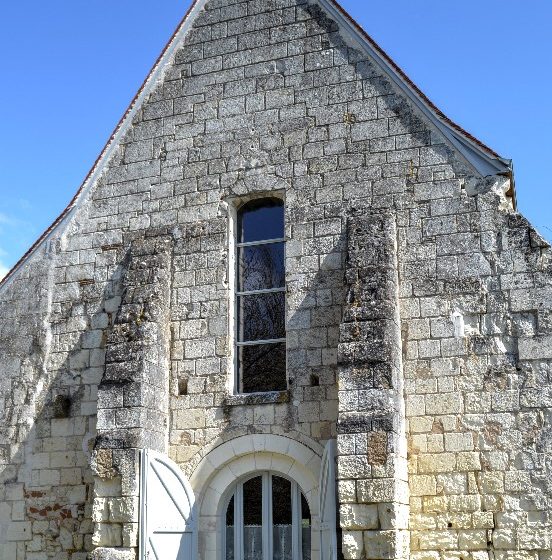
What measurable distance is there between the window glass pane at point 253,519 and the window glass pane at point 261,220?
2.82 meters

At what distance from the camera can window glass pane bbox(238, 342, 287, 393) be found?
955cm

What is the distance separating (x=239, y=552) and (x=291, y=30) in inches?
241

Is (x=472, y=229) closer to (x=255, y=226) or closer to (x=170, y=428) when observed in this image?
A: (x=255, y=226)

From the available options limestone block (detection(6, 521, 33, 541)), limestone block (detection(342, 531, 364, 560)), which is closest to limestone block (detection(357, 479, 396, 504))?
limestone block (detection(342, 531, 364, 560))

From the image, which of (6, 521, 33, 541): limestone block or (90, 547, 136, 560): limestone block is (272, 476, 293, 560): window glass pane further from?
(6, 521, 33, 541): limestone block

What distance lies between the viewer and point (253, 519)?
30.1 ft

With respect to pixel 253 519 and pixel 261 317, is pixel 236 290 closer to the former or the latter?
pixel 261 317

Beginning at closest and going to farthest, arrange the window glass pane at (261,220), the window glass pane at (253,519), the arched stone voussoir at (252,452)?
the arched stone voussoir at (252,452) < the window glass pane at (253,519) < the window glass pane at (261,220)

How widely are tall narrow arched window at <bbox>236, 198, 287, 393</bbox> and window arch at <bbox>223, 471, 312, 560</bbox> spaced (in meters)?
1.07

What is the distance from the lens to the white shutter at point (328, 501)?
8.10 m

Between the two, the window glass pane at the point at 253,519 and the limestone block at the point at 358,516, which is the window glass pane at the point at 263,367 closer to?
the window glass pane at the point at 253,519

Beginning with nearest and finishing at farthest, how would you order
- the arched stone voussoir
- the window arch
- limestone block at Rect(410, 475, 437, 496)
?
limestone block at Rect(410, 475, 437, 496) → the arched stone voussoir → the window arch

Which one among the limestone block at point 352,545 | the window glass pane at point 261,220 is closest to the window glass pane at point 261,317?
the window glass pane at point 261,220

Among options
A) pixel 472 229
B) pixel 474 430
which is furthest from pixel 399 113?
pixel 474 430
